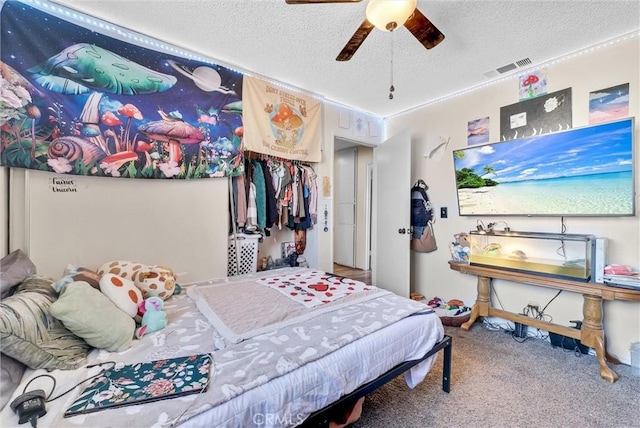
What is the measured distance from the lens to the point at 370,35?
6.83 feet

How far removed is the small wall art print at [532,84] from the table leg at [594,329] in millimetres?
1824

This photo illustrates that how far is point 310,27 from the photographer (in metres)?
2.01

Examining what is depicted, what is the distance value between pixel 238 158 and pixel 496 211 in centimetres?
263

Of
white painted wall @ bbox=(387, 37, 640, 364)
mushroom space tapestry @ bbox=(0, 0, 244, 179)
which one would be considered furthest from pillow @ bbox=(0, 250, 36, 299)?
white painted wall @ bbox=(387, 37, 640, 364)

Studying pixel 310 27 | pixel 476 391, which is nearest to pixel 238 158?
pixel 310 27

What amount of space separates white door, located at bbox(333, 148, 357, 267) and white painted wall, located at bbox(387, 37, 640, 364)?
147 centimetres

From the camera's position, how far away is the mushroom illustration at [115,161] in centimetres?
196

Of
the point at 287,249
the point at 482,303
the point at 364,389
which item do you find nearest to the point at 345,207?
the point at 287,249

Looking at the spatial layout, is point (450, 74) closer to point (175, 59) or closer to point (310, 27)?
point (310, 27)

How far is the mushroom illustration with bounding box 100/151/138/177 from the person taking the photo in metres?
1.96

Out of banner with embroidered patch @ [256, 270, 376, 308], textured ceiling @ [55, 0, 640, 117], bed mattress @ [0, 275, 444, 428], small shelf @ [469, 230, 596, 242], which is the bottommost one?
bed mattress @ [0, 275, 444, 428]

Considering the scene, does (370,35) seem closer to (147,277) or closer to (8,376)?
(147,277)

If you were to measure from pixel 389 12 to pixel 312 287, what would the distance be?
1.75 meters

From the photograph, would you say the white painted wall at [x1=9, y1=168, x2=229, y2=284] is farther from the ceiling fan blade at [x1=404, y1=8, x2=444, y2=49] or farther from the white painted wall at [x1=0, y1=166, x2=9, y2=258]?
the ceiling fan blade at [x1=404, y1=8, x2=444, y2=49]
